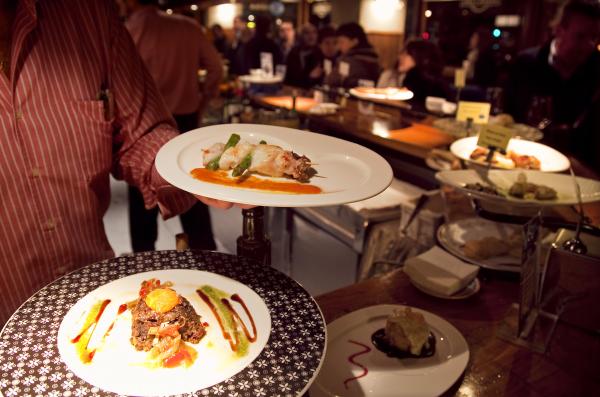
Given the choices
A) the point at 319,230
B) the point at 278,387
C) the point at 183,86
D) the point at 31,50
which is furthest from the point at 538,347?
the point at 183,86

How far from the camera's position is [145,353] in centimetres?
97

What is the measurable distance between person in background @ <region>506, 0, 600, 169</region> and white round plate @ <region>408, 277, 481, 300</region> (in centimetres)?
259

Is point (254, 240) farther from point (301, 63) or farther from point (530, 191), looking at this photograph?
point (301, 63)

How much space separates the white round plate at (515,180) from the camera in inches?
72.1

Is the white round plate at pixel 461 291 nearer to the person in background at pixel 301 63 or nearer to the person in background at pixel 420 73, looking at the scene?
the person in background at pixel 420 73

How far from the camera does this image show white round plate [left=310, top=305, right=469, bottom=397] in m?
1.26

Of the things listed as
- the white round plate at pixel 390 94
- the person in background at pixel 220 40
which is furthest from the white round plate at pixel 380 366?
the person in background at pixel 220 40

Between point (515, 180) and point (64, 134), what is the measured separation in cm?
181

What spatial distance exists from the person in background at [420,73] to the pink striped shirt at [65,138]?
2.93m

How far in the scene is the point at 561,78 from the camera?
4410mm

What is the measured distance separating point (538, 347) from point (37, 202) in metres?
1.68

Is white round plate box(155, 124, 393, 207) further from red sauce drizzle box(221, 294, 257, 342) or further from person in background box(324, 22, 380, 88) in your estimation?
person in background box(324, 22, 380, 88)

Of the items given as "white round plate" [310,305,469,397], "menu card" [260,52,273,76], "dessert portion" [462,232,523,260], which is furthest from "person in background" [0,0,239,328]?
"menu card" [260,52,273,76]

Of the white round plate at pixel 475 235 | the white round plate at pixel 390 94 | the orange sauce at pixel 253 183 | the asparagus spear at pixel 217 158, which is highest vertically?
the asparagus spear at pixel 217 158
